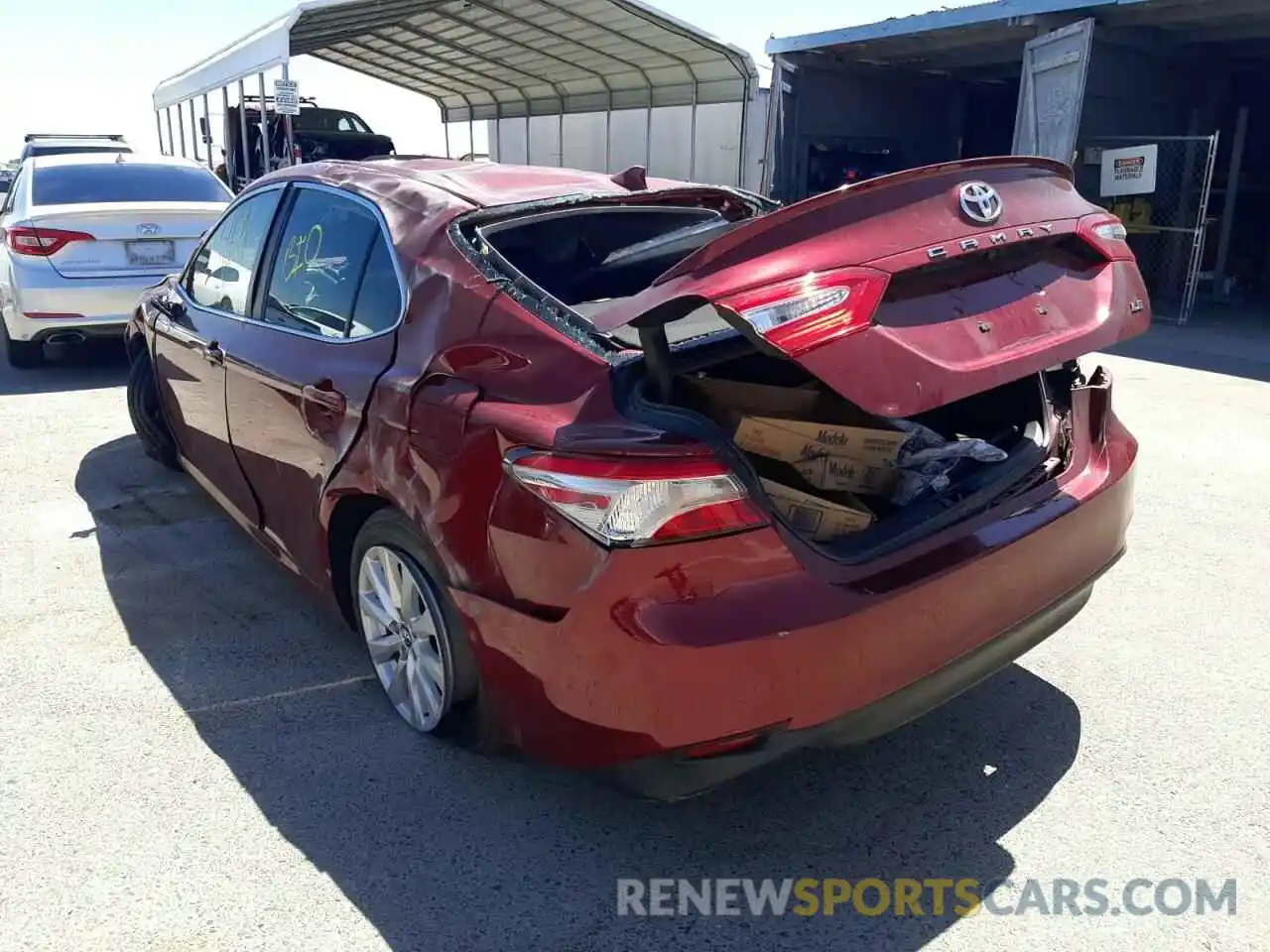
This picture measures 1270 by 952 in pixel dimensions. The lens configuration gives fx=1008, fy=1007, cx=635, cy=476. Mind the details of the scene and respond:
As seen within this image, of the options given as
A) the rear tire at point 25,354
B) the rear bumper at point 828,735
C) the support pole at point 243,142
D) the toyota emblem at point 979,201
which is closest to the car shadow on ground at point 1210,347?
the toyota emblem at point 979,201

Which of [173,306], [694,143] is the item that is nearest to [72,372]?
[173,306]

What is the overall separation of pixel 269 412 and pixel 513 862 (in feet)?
5.81

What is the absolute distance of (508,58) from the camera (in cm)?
2022

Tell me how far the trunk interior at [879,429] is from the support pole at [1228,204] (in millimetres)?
12607

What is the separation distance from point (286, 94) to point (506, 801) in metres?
14.0

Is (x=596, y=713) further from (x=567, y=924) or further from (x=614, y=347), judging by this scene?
(x=614, y=347)

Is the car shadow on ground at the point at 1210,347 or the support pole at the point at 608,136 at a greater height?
the support pole at the point at 608,136

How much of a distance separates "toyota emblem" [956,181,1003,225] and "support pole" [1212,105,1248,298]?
13.3m

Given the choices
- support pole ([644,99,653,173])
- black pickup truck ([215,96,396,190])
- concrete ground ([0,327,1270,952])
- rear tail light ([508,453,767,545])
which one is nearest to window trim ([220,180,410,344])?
rear tail light ([508,453,767,545])

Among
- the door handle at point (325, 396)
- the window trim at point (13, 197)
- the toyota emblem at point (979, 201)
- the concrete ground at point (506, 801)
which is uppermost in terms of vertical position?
the toyota emblem at point (979, 201)

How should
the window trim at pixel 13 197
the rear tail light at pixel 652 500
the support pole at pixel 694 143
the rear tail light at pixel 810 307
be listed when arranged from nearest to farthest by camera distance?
the rear tail light at pixel 810 307 → the rear tail light at pixel 652 500 → the window trim at pixel 13 197 → the support pole at pixel 694 143

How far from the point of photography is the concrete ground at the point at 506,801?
2.29 metres

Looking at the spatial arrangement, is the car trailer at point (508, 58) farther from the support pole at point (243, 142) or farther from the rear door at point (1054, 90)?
the rear door at point (1054, 90)

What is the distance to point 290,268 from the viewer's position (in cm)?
352
